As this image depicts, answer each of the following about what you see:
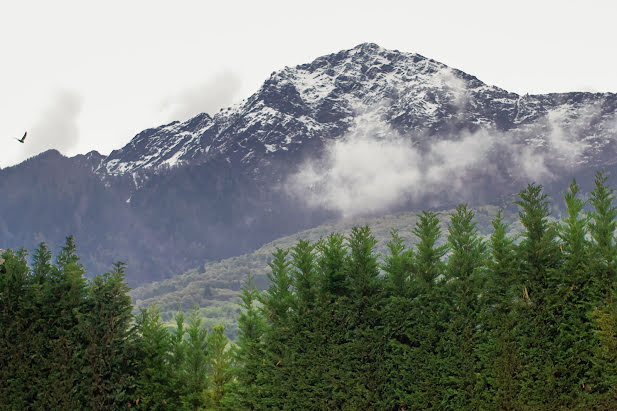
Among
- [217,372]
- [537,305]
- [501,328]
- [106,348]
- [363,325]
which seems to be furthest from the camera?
[217,372]

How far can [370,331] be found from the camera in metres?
22.7

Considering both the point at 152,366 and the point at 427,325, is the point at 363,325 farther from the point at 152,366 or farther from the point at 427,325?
the point at 152,366

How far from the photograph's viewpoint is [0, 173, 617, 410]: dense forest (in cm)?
1998

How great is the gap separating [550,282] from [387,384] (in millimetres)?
7492

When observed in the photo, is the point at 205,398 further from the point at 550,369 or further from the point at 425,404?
Result: the point at 550,369

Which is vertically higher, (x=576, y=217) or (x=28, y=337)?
(x=576, y=217)

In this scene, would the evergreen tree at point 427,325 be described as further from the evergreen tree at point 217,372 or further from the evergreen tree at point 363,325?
the evergreen tree at point 217,372

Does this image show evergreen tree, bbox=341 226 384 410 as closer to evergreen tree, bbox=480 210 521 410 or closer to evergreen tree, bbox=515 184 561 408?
evergreen tree, bbox=480 210 521 410

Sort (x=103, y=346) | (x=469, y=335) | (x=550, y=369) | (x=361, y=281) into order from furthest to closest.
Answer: (x=103, y=346), (x=361, y=281), (x=469, y=335), (x=550, y=369)

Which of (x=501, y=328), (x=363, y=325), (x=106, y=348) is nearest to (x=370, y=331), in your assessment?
(x=363, y=325)

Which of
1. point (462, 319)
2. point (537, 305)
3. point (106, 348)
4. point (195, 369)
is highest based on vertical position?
point (537, 305)

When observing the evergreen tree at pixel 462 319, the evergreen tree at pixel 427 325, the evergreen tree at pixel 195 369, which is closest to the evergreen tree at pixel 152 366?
the evergreen tree at pixel 195 369

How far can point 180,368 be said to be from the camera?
26672mm

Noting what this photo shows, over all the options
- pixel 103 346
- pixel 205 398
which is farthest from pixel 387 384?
pixel 103 346
